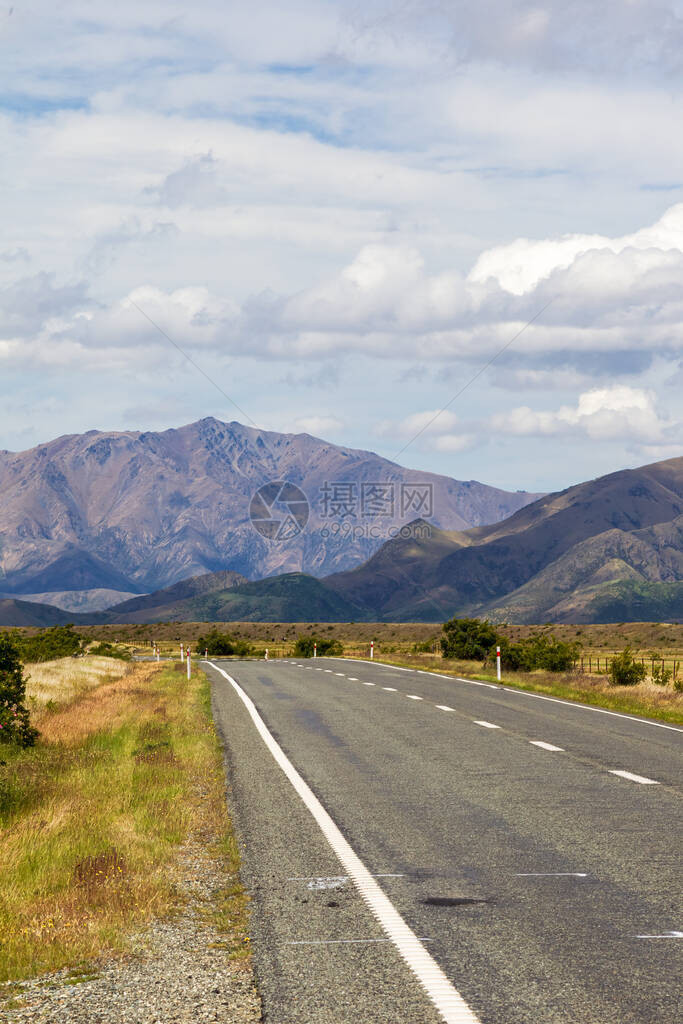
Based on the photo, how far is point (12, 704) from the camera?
19469 mm

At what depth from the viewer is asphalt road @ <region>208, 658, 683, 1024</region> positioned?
17.9ft

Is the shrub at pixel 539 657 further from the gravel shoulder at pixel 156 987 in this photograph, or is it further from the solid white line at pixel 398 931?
the gravel shoulder at pixel 156 987

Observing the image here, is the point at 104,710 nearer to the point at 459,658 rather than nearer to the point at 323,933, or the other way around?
the point at 323,933

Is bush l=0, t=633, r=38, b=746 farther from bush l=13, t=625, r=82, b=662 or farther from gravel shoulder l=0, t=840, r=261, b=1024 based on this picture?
bush l=13, t=625, r=82, b=662

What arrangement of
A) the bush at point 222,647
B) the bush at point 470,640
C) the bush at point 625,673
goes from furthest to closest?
the bush at point 222,647 < the bush at point 470,640 < the bush at point 625,673

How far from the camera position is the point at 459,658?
49594mm

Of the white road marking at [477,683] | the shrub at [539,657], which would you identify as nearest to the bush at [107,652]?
the shrub at [539,657]

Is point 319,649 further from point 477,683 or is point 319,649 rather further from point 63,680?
point 477,683

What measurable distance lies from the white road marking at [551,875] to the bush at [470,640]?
40014mm

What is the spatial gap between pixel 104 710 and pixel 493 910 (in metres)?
17.5

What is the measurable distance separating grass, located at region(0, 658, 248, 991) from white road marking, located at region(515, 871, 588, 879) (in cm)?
202

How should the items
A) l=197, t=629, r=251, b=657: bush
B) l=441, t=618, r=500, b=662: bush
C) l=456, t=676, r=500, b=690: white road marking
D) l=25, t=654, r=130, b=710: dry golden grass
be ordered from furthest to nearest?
l=197, t=629, r=251, b=657: bush
l=441, t=618, r=500, b=662: bush
l=456, t=676, r=500, b=690: white road marking
l=25, t=654, r=130, b=710: dry golden grass

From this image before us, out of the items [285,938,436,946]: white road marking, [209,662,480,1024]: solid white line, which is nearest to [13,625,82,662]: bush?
[209,662,480,1024]: solid white line

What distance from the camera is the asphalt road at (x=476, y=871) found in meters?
5.44
